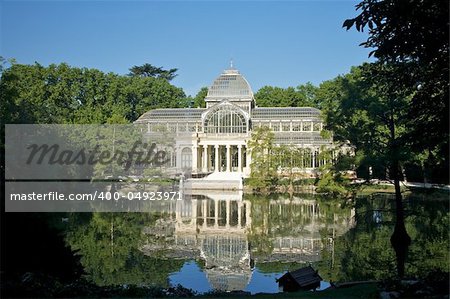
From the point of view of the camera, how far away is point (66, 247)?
16.6 m

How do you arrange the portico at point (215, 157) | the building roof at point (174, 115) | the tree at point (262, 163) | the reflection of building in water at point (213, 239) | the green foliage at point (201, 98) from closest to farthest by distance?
the reflection of building in water at point (213, 239) → the tree at point (262, 163) → the portico at point (215, 157) → the building roof at point (174, 115) → the green foliage at point (201, 98)

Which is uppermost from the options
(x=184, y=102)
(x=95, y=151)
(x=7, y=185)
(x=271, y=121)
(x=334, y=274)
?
(x=184, y=102)

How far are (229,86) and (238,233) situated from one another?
37521 mm

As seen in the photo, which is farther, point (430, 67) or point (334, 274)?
point (334, 274)

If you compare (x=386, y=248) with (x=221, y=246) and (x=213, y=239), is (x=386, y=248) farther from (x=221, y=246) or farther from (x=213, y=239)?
(x=213, y=239)

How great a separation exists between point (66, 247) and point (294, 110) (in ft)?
133

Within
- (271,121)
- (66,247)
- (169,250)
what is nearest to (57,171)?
(66,247)

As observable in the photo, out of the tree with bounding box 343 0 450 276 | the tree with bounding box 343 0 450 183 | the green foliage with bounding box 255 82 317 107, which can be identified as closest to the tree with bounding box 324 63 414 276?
the tree with bounding box 343 0 450 276

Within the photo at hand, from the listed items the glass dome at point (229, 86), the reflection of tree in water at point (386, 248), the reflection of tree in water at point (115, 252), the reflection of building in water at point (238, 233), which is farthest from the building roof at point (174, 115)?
the reflection of tree in water at point (386, 248)

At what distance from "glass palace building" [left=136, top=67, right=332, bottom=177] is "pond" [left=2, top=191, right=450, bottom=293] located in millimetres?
23118

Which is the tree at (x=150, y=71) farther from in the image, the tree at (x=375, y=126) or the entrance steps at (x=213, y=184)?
the tree at (x=375, y=126)

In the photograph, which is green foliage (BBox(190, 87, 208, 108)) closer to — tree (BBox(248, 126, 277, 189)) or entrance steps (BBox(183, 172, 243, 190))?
tree (BBox(248, 126, 277, 189))

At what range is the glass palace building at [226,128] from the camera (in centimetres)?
5041

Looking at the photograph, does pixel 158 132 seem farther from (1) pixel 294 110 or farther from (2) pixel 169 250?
(2) pixel 169 250
